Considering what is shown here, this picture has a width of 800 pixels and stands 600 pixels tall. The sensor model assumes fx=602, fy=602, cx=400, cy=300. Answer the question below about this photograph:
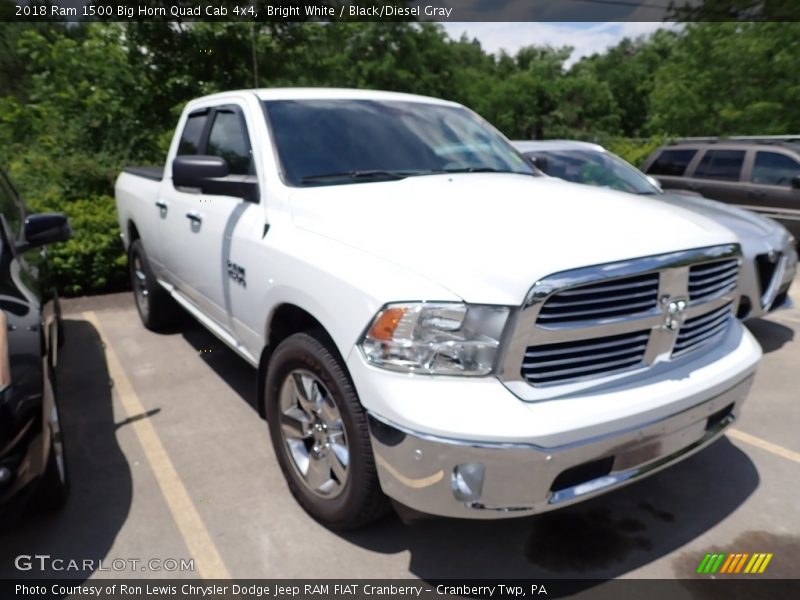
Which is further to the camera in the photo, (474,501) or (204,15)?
(204,15)

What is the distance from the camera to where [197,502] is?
3.04 meters

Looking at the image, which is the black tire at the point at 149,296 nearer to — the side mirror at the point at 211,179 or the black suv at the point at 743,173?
the side mirror at the point at 211,179

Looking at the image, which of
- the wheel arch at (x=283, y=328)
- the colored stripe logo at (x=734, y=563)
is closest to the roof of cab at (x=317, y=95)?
the wheel arch at (x=283, y=328)

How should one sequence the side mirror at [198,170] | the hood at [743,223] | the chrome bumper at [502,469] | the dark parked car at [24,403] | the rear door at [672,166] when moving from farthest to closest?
the rear door at [672,166] < the hood at [743,223] < the side mirror at [198,170] < the dark parked car at [24,403] < the chrome bumper at [502,469]

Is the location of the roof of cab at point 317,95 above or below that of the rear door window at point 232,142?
above

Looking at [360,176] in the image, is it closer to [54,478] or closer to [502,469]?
[502,469]

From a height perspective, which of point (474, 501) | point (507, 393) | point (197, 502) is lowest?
point (197, 502)

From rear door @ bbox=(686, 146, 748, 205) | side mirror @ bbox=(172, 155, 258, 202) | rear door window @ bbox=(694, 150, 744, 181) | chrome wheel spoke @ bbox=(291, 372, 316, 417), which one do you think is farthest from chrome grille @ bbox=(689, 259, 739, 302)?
rear door window @ bbox=(694, 150, 744, 181)

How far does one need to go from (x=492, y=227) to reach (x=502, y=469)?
0.93m

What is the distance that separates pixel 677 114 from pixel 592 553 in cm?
1926

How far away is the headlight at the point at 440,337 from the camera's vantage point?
6.89ft

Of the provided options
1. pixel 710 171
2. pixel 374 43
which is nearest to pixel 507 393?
pixel 710 171

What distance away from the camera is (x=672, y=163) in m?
9.45

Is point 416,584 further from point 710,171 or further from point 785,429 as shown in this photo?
point 710,171
